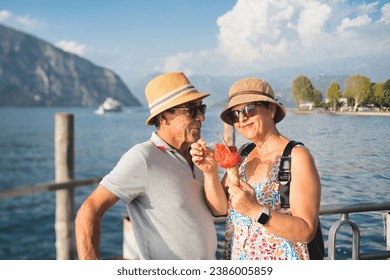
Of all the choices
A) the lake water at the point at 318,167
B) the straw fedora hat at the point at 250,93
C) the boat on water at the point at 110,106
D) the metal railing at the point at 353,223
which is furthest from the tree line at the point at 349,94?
the boat on water at the point at 110,106

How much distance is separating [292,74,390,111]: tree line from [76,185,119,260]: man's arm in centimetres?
183

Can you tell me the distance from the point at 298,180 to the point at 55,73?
58095 mm

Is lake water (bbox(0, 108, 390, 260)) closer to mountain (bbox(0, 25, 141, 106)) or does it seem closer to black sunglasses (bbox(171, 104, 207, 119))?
black sunglasses (bbox(171, 104, 207, 119))

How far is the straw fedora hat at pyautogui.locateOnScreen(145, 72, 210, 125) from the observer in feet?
5.79

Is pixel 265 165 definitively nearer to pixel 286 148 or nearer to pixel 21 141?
pixel 286 148

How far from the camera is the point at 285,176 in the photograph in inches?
63.2

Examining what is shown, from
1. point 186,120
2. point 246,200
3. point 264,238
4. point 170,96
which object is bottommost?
point 264,238

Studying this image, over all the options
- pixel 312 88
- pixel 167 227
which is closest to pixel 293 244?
pixel 167 227

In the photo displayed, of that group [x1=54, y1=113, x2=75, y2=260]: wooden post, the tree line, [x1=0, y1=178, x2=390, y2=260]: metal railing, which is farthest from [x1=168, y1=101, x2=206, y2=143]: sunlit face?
[x1=54, y1=113, x2=75, y2=260]: wooden post

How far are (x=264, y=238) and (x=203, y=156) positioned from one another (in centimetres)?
44

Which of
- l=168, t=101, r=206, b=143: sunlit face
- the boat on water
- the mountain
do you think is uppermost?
A: the mountain

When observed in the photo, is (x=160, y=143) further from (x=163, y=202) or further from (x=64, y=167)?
(x=64, y=167)

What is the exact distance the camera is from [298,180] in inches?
61.6

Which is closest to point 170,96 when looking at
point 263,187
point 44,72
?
point 263,187
